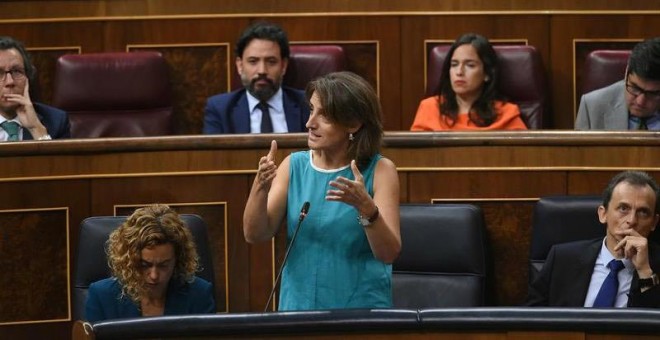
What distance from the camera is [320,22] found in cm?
279

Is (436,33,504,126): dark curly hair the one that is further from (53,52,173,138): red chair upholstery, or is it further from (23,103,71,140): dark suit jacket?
(23,103,71,140): dark suit jacket

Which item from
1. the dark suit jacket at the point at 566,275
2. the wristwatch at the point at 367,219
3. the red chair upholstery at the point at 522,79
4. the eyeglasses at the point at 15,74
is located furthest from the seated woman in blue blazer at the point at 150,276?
the red chair upholstery at the point at 522,79

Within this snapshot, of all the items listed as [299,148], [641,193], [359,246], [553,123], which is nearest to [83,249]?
[299,148]

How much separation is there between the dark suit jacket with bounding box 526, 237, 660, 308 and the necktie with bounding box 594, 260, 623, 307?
0.03 meters

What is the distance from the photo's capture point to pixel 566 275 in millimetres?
1968

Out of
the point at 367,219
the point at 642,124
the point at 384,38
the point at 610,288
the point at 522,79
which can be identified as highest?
the point at 384,38

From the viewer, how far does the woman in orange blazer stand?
2547 millimetres

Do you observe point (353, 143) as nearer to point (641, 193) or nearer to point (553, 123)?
point (641, 193)

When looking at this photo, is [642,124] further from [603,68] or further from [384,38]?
[384,38]

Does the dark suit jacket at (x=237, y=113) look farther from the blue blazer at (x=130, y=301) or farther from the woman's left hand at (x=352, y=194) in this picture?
the woman's left hand at (x=352, y=194)

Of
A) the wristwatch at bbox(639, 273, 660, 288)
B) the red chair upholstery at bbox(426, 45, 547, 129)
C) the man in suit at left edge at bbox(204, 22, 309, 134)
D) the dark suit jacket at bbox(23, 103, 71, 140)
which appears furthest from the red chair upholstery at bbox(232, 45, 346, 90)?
the wristwatch at bbox(639, 273, 660, 288)

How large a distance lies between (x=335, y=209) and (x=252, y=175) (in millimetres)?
598

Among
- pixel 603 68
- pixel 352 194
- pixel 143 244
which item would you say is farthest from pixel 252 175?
pixel 603 68

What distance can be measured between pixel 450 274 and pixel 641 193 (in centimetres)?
34
